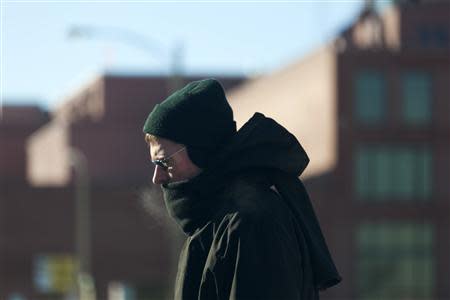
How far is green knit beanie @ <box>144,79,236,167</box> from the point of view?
340 cm

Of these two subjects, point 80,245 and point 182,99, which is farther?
point 80,245

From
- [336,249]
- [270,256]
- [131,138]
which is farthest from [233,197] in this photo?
[131,138]

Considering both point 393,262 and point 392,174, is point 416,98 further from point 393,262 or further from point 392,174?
point 393,262

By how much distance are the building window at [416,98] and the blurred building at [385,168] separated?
42 millimetres

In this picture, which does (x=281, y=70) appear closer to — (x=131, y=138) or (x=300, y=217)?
(x=131, y=138)

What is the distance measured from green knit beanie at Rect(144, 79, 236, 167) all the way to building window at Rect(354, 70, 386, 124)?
47.8m

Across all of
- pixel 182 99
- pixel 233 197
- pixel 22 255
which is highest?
pixel 182 99

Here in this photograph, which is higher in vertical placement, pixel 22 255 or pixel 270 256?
pixel 270 256

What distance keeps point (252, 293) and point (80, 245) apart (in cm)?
5216

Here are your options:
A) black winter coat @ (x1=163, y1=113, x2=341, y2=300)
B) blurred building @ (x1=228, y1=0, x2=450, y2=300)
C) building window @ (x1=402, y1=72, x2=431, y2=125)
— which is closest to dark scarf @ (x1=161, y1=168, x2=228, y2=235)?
black winter coat @ (x1=163, y1=113, x2=341, y2=300)

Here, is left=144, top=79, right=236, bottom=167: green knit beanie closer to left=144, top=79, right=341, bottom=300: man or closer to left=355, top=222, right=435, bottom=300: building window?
left=144, top=79, right=341, bottom=300: man

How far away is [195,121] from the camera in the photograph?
340cm

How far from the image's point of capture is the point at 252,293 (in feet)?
10.4

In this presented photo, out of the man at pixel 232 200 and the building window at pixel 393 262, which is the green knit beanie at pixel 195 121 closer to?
the man at pixel 232 200
